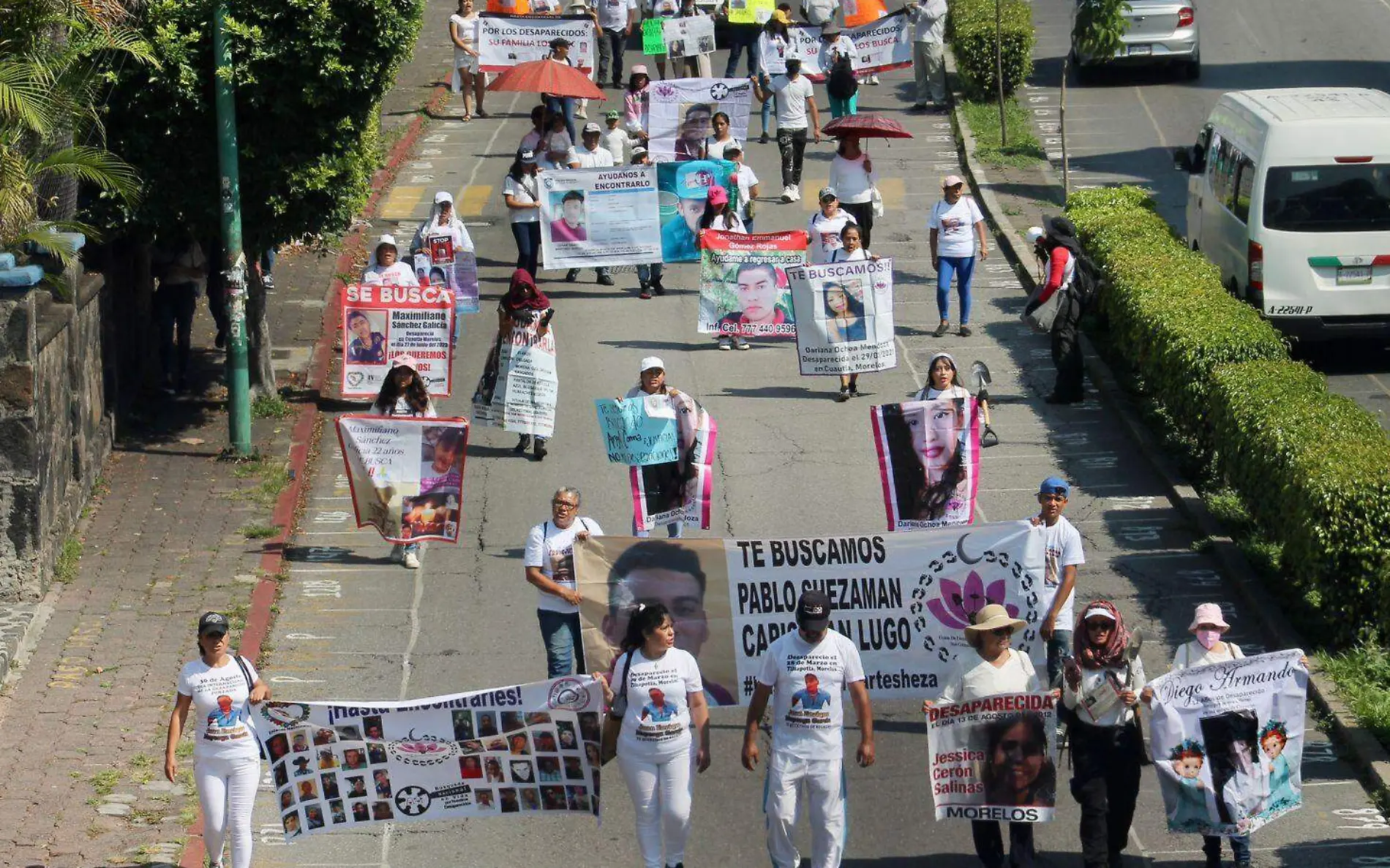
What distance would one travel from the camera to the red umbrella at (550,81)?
23953mm

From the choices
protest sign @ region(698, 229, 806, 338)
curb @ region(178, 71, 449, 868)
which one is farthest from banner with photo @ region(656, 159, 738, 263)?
curb @ region(178, 71, 449, 868)

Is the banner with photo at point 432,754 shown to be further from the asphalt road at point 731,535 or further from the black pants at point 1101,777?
the black pants at point 1101,777

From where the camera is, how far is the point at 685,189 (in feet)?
72.2

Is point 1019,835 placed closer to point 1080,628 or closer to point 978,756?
point 978,756

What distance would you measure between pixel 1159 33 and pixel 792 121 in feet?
28.9

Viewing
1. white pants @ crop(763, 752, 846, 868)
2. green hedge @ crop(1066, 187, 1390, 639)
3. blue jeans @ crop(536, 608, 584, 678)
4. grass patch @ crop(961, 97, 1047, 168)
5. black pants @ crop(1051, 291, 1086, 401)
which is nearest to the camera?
white pants @ crop(763, 752, 846, 868)

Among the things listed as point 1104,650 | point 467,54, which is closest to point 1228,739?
point 1104,650

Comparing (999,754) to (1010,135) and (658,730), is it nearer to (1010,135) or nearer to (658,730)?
(658,730)

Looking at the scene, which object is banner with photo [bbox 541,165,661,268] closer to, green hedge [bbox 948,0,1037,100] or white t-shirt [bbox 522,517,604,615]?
green hedge [bbox 948,0,1037,100]

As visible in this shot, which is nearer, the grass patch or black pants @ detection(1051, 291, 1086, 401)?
black pants @ detection(1051, 291, 1086, 401)

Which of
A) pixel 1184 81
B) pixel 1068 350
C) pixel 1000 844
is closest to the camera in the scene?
pixel 1000 844

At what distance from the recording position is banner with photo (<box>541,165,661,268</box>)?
71.3 feet

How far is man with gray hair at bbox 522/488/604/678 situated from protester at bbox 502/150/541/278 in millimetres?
10049

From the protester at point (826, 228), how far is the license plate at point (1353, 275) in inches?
186
